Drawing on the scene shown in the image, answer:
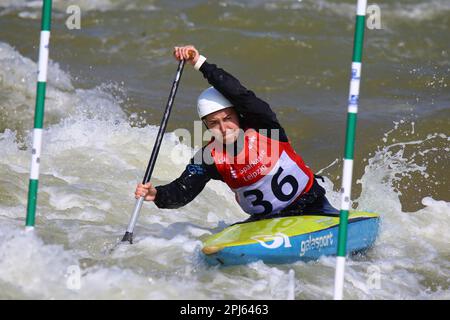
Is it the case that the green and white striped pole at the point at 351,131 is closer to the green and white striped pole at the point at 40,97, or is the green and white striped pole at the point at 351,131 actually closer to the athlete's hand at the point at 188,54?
the athlete's hand at the point at 188,54

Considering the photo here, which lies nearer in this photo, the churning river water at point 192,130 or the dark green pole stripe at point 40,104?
the dark green pole stripe at point 40,104

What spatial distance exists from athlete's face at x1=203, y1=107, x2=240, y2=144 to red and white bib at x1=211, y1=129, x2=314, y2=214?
0.12m

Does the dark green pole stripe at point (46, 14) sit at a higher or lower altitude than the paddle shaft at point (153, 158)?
higher

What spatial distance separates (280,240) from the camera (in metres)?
5.38

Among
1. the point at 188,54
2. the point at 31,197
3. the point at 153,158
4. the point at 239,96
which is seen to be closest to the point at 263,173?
the point at 239,96

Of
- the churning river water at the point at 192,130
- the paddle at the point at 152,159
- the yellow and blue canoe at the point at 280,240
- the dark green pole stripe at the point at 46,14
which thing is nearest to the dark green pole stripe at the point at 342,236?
the churning river water at the point at 192,130

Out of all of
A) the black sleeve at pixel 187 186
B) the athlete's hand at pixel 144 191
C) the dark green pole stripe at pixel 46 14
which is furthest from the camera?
the black sleeve at pixel 187 186

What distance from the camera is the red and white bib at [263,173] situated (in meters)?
5.57

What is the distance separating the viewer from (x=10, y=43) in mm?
12273

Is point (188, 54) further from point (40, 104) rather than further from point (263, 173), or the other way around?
point (40, 104)

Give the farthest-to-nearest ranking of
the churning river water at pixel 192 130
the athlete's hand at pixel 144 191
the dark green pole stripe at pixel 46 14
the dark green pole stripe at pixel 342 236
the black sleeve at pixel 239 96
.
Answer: the athlete's hand at pixel 144 191 → the black sleeve at pixel 239 96 → the churning river water at pixel 192 130 → the dark green pole stripe at pixel 46 14 → the dark green pole stripe at pixel 342 236

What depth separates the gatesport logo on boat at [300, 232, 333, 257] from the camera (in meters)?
5.50

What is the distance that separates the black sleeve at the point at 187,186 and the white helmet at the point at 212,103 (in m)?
0.43
